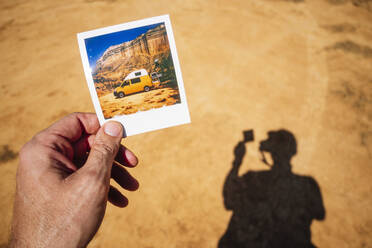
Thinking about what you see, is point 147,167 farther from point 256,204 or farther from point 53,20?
point 53,20

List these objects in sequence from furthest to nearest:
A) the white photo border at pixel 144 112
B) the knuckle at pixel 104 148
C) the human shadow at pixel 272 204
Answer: the human shadow at pixel 272 204 → the white photo border at pixel 144 112 → the knuckle at pixel 104 148

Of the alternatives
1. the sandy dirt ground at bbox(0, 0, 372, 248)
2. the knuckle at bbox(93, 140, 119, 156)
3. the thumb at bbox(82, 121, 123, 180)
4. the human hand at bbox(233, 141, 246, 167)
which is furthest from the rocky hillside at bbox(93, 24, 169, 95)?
the human hand at bbox(233, 141, 246, 167)

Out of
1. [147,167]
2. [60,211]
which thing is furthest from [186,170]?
[60,211]

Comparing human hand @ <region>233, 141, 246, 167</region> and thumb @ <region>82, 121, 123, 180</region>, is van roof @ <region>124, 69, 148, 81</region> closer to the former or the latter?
thumb @ <region>82, 121, 123, 180</region>

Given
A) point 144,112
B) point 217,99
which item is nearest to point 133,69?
point 144,112

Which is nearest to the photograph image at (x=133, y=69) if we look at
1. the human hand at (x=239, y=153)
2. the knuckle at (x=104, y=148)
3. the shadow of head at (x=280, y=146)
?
the knuckle at (x=104, y=148)

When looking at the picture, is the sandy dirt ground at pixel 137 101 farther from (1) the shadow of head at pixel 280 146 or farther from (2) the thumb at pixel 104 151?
(1) the shadow of head at pixel 280 146
